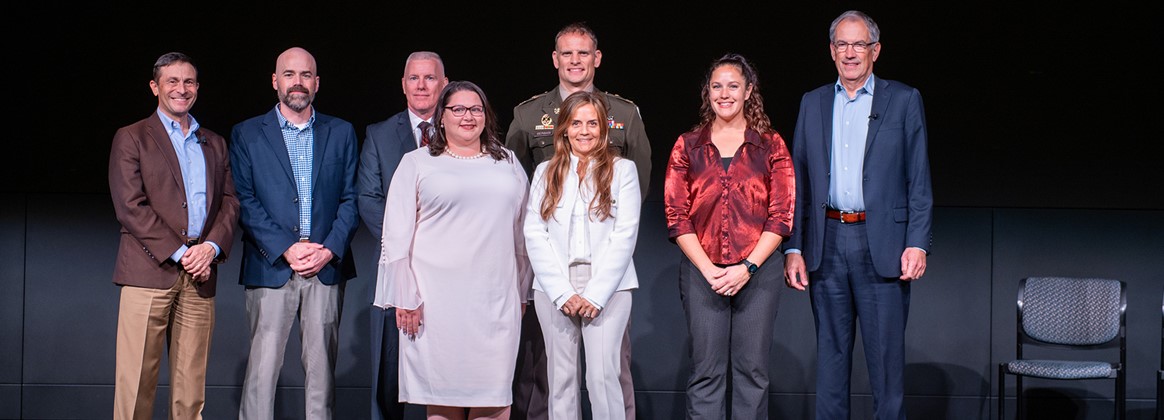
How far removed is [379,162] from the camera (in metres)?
4.17

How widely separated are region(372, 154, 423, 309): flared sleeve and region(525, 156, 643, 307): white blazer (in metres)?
0.40

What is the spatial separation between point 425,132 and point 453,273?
602 mm

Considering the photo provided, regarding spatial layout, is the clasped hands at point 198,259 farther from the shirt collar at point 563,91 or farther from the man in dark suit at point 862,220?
the man in dark suit at point 862,220

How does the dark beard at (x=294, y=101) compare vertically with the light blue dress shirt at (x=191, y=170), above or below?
above

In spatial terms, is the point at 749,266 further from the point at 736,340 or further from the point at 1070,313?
the point at 1070,313

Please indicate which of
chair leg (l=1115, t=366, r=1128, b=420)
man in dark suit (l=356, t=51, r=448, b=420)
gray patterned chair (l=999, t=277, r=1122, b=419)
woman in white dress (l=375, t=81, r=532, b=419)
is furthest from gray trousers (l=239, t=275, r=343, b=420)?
chair leg (l=1115, t=366, r=1128, b=420)

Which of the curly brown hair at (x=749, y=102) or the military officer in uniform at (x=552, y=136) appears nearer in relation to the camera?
the curly brown hair at (x=749, y=102)

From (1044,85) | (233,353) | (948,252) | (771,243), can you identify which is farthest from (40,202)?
(1044,85)

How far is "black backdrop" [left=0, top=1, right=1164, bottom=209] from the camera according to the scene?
517 cm

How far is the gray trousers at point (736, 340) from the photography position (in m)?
3.67

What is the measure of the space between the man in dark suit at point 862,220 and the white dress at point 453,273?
1056mm

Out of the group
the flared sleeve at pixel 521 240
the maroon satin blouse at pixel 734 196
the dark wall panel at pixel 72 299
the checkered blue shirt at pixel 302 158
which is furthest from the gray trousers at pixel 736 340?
the dark wall panel at pixel 72 299

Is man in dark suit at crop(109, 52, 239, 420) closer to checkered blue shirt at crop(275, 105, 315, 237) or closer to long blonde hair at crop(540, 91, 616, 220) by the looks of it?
checkered blue shirt at crop(275, 105, 315, 237)

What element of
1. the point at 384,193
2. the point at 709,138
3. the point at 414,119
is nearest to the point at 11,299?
the point at 384,193
